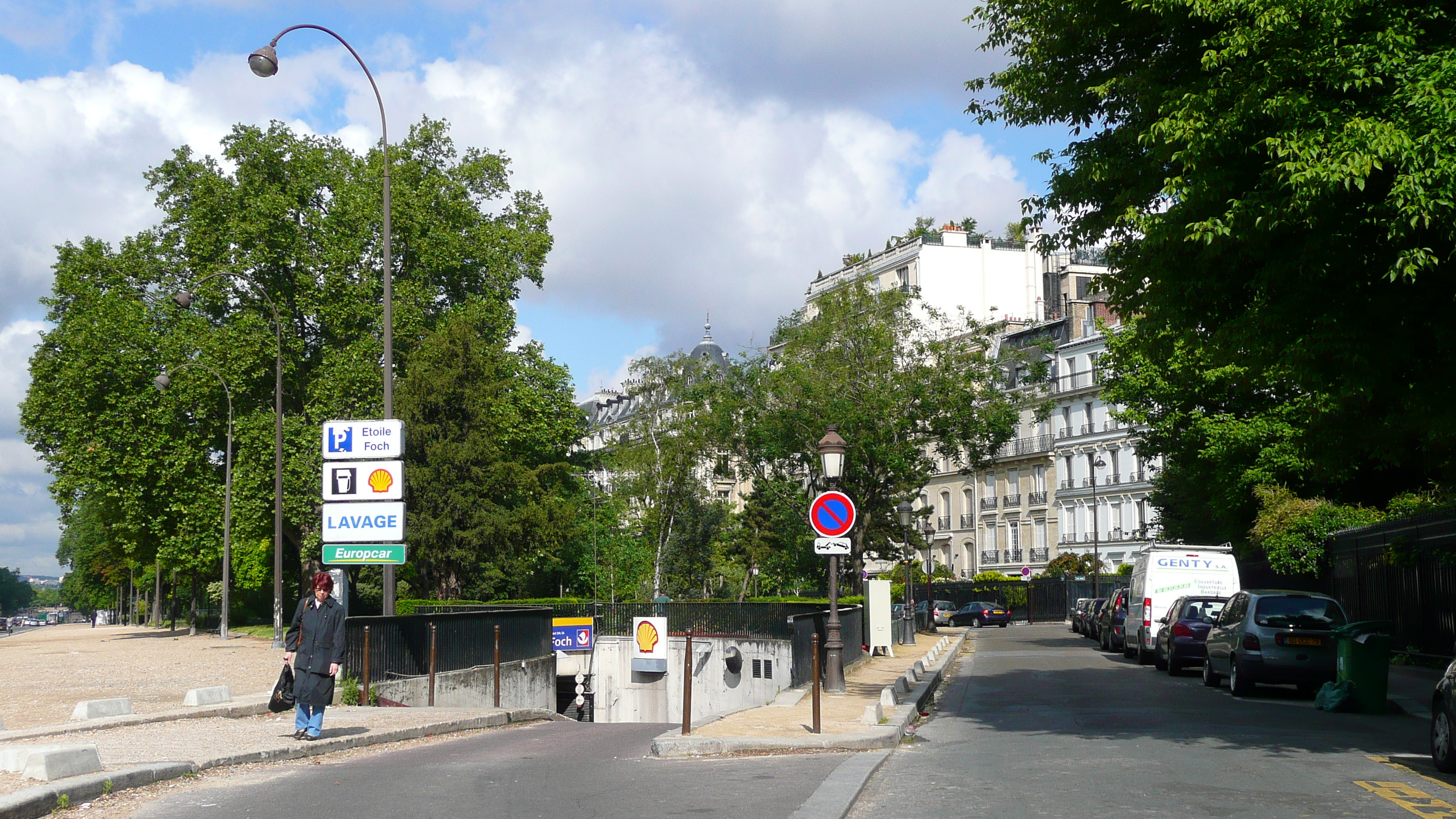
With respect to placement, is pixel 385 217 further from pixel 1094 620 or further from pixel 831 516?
pixel 1094 620

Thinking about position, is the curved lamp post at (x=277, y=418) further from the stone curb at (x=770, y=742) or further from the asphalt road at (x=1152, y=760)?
the stone curb at (x=770, y=742)

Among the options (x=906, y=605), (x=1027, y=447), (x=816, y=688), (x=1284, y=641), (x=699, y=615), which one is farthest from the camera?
(x=1027, y=447)

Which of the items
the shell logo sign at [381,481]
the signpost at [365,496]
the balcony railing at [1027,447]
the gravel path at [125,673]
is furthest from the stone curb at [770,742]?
the balcony railing at [1027,447]

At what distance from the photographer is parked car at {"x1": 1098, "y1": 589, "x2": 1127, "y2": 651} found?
110 ft

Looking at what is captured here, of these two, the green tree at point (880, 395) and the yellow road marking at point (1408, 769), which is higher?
the green tree at point (880, 395)

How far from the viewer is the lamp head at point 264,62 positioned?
21438mm

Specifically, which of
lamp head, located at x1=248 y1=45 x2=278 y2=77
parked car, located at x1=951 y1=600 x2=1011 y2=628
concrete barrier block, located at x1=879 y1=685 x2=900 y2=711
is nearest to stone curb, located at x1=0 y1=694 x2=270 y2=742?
concrete barrier block, located at x1=879 y1=685 x2=900 y2=711

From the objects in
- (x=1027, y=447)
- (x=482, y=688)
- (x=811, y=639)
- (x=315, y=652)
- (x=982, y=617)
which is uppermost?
(x=1027, y=447)

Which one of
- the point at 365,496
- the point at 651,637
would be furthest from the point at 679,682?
the point at 365,496

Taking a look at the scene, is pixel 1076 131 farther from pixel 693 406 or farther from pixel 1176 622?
pixel 693 406

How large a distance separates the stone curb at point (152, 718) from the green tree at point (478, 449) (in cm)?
2919

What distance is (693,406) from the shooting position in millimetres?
59906

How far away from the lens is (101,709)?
15328 mm

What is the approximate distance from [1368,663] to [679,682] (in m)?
23.5
